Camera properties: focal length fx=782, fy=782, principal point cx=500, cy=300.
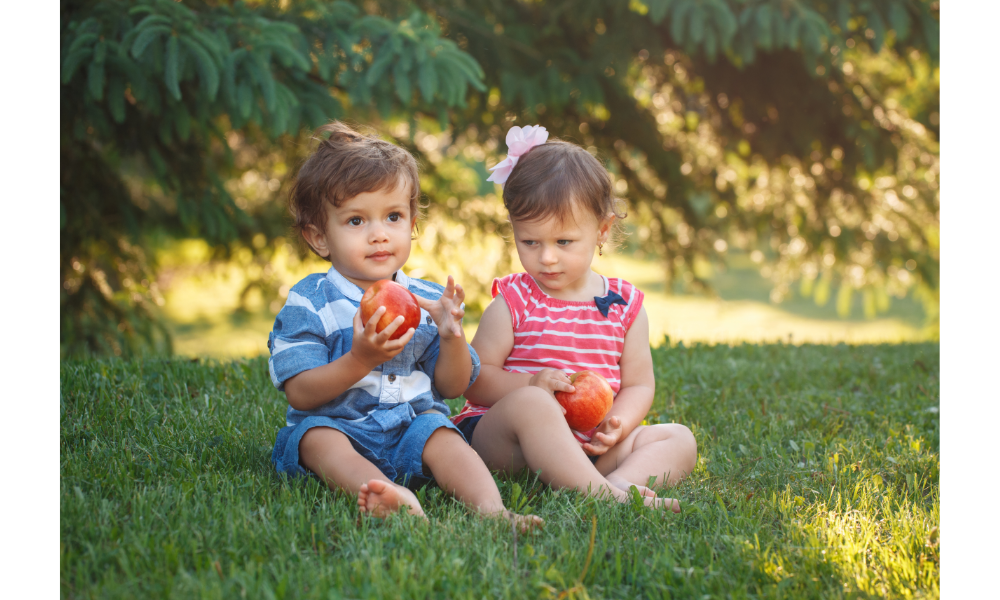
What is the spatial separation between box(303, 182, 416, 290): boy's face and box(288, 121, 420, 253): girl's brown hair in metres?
0.03

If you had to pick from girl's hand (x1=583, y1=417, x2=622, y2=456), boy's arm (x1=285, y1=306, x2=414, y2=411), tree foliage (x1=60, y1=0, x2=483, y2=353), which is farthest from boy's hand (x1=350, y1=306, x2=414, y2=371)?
tree foliage (x1=60, y1=0, x2=483, y2=353)

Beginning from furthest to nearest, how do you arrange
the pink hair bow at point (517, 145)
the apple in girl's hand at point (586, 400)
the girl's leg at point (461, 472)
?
the pink hair bow at point (517, 145) → the apple in girl's hand at point (586, 400) → the girl's leg at point (461, 472)

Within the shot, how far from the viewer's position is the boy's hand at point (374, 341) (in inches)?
90.4

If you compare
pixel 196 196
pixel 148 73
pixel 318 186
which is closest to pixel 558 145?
pixel 318 186

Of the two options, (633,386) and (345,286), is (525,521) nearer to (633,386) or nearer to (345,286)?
(633,386)

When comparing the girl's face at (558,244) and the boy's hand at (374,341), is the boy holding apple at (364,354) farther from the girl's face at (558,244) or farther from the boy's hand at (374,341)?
the girl's face at (558,244)

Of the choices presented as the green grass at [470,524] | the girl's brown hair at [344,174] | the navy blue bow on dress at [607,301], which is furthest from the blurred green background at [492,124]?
the green grass at [470,524]

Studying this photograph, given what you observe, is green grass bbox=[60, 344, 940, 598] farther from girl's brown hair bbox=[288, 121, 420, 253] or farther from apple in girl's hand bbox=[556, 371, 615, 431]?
girl's brown hair bbox=[288, 121, 420, 253]

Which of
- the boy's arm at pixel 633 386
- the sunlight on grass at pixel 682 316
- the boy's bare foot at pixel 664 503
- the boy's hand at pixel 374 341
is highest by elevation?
the boy's hand at pixel 374 341

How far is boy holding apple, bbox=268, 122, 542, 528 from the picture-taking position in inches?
95.8

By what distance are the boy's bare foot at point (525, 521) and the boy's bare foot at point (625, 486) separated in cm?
40

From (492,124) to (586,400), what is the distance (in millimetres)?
3990

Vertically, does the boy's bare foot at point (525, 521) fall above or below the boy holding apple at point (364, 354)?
below

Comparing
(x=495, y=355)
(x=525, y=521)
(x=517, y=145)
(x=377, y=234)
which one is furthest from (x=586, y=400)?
(x=517, y=145)
